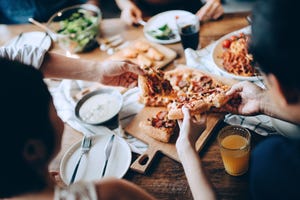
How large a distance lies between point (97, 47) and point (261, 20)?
1.93 metres

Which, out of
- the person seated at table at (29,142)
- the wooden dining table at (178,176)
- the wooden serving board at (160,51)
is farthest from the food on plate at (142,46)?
the person seated at table at (29,142)

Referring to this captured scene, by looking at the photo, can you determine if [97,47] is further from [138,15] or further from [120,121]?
[120,121]

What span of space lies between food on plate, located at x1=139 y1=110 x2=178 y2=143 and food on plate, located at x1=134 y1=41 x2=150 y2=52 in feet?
2.31

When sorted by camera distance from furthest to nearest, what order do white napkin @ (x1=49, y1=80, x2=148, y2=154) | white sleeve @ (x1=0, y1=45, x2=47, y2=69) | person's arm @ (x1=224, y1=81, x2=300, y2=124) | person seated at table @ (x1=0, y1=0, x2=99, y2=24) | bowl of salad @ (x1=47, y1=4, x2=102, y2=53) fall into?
person seated at table @ (x1=0, y1=0, x2=99, y2=24) < bowl of salad @ (x1=47, y1=4, x2=102, y2=53) < white sleeve @ (x1=0, y1=45, x2=47, y2=69) < white napkin @ (x1=49, y1=80, x2=148, y2=154) < person's arm @ (x1=224, y1=81, x2=300, y2=124)

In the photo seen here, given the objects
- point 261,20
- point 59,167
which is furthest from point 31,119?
point 59,167

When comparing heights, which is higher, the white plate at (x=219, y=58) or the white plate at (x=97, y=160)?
the white plate at (x=219, y=58)

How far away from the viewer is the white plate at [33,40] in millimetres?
2916

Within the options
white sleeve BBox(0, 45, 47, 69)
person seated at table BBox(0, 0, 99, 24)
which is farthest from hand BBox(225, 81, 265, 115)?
person seated at table BBox(0, 0, 99, 24)

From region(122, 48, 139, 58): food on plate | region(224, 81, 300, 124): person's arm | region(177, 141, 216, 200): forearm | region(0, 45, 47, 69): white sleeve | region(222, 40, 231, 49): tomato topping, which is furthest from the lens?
region(122, 48, 139, 58): food on plate

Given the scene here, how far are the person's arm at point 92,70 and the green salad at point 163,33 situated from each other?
51cm

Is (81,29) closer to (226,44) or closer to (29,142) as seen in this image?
(226,44)

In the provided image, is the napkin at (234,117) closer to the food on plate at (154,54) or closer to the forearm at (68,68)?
the food on plate at (154,54)

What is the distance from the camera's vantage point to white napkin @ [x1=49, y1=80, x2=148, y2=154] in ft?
6.52

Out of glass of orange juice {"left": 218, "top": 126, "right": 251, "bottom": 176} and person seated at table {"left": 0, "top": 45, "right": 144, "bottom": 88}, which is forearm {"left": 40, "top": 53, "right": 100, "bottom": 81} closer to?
person seated at table {"left": 0, "top": 45, "right": 144, "bottom": 88}
